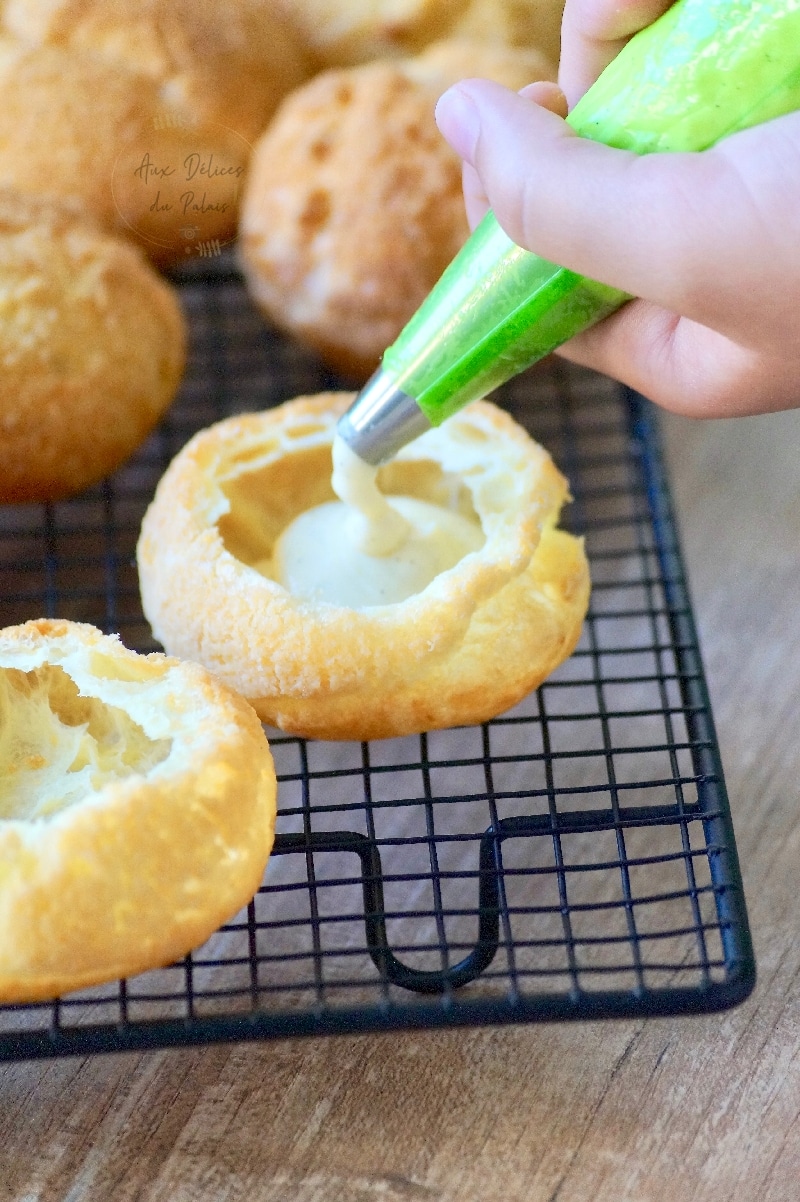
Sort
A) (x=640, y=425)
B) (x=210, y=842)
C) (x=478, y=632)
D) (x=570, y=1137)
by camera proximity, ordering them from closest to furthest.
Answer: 1. (x=210, y=842)
2. (x=570, y=1137)
3. (x=478, y=632)
4. (x=640, y=425)

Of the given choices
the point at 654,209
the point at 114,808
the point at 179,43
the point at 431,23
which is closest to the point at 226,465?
the point at 114,808

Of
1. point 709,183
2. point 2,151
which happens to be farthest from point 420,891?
point 2,151

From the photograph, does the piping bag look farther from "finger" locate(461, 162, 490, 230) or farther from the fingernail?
"finger" locate(461, 162, 490, 230)

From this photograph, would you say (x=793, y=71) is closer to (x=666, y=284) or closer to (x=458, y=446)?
(x=666, y=284)

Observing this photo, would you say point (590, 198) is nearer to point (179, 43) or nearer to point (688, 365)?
point (688, 365)

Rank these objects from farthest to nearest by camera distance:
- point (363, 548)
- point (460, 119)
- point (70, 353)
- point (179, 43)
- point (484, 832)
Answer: point (179, 43), point (70, 353), point (363, 548), point (484, 832), point (460, 119)
